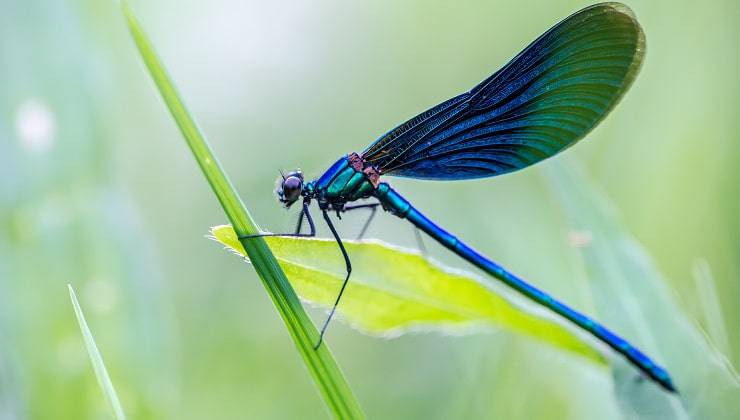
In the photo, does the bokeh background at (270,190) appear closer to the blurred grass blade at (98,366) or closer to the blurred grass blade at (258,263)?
the blurred grass blade at (98,366)

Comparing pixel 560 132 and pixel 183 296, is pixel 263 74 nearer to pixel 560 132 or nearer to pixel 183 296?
pixel 183 296

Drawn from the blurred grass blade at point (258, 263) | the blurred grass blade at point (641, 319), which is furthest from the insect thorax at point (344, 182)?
the blurred grass blade at point (258, 263)

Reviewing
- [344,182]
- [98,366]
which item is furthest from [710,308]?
[98,366]

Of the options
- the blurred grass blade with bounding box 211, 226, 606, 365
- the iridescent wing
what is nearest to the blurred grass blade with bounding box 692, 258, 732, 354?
the blurred grass blade with bounding box 211, 226, 606, 365

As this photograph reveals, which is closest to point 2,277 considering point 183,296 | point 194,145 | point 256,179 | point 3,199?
point 3,199

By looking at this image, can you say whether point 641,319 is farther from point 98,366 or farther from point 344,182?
point 98,366

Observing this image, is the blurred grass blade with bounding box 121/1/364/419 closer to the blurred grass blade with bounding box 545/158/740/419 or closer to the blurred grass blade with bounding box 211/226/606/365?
the blurred grass blade with bounding box 211/226/606/365
